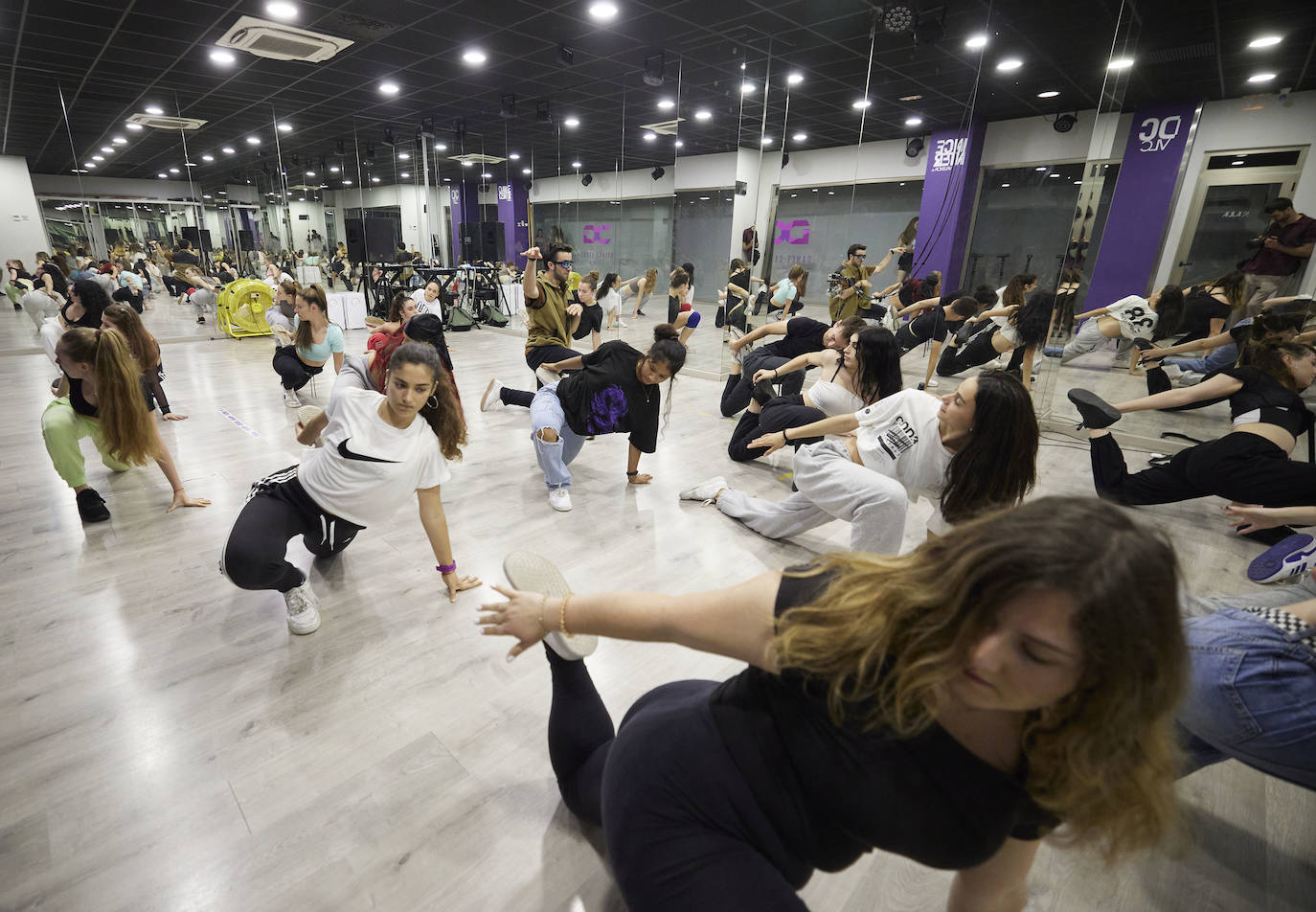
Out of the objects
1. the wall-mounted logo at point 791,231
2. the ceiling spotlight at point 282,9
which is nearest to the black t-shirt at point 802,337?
the wall-mounted logo at point 791,231

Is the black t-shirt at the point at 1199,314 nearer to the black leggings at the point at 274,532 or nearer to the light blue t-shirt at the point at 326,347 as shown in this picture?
the black leggings at the point at 274,532

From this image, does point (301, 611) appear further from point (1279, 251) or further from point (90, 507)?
point (1279, 251)

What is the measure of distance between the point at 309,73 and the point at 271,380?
4119mm

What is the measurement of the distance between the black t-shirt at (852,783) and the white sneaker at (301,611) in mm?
1922

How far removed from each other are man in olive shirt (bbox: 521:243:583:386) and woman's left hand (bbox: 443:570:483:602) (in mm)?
2541

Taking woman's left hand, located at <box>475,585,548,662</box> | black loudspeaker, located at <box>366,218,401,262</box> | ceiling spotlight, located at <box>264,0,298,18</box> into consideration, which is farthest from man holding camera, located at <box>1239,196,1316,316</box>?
black loudspeaker, located at <box>366,218,401,262</box>

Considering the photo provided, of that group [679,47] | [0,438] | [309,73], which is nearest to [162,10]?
[309,73]

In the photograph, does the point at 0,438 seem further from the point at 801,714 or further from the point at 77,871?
the point at 801,714

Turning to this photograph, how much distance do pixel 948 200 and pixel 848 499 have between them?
23.0 ft

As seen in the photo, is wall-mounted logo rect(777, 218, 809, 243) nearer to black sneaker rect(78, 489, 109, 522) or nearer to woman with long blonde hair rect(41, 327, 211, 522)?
woman with long blonde hair rect(41, 327, 211, 522)

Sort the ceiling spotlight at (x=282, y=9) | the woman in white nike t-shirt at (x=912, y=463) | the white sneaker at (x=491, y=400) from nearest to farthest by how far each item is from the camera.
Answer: the woman in white nike t-shirt at (x=912, y=463)
the ceiling spotlight at (x=282, y=9)
the white sneaker at (x=491, y=400)

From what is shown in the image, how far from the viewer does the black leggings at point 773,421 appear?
3.81 metres

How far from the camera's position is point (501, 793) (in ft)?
5.36

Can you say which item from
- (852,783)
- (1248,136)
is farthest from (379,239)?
(1248,136)
